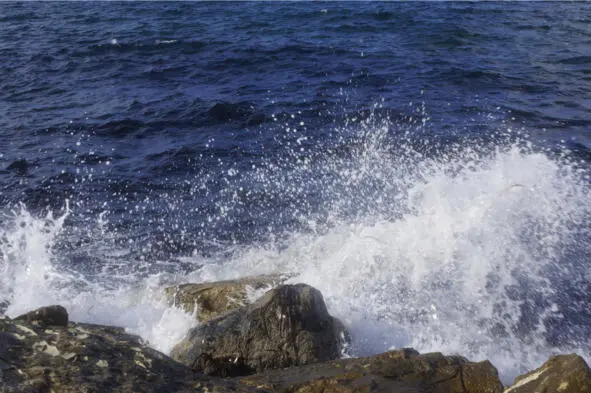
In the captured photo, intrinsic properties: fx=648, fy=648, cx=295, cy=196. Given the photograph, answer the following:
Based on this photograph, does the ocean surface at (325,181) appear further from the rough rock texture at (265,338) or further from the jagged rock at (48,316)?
the jagged rock at (48,316)

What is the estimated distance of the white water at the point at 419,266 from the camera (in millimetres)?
5660

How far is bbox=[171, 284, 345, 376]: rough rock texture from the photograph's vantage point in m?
4.77

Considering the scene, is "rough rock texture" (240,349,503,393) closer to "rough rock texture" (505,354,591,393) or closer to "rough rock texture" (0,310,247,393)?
"rough rock texture" (505,354,591,393)

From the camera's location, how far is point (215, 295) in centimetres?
591

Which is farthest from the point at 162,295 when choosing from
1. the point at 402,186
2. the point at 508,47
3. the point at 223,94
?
the point at 508,47

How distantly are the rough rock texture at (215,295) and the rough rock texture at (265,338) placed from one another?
731mm

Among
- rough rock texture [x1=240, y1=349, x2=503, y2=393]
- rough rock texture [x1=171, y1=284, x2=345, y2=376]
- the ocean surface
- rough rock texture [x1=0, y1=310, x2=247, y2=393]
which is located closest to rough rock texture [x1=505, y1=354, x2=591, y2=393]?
rough rock texture [x1=240, y1=349, x2=503, y2=393]

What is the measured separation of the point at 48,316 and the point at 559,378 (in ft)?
9.78

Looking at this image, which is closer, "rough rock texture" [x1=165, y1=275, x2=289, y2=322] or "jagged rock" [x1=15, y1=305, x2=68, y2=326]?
"jagged rock" [x1=15, y1=305, x2=68, y2=326]

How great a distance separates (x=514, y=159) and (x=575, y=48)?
7161 mm

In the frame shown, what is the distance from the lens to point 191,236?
7.79 m

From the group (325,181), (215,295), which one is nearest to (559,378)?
(215,295)

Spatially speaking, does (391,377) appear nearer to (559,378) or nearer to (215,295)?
(559,378)

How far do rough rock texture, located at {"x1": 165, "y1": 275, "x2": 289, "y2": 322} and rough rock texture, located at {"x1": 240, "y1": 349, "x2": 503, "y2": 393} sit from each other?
4.97 feet
